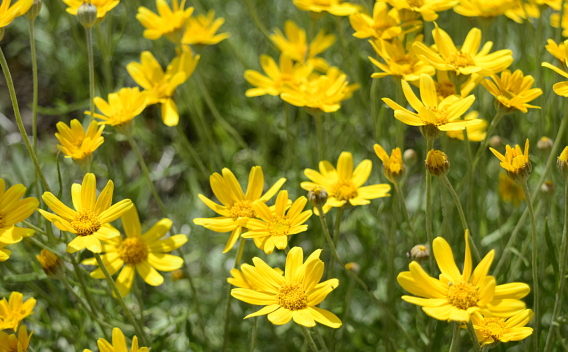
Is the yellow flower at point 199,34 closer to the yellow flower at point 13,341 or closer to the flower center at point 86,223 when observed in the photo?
the flower center at point 86,223

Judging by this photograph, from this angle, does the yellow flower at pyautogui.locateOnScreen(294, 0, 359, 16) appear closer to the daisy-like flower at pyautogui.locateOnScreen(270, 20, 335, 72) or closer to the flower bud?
the daisy-like flower at pyautogui.locateOnScreen(270, 20, 335, 72)

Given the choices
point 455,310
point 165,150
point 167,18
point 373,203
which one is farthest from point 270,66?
point 455,310

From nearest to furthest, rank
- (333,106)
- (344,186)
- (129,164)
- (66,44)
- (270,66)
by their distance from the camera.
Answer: (344,186) < (333,106) < (270,66) < (129,164) < (66,44)

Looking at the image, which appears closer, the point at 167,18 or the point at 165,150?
the point at 167,18

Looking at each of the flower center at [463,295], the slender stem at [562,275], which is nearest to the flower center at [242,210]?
the flower center at [463,295]

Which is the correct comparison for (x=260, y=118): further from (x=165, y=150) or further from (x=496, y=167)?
(x=496, y=167)

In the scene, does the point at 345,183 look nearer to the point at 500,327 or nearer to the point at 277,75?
the point at 500,327
